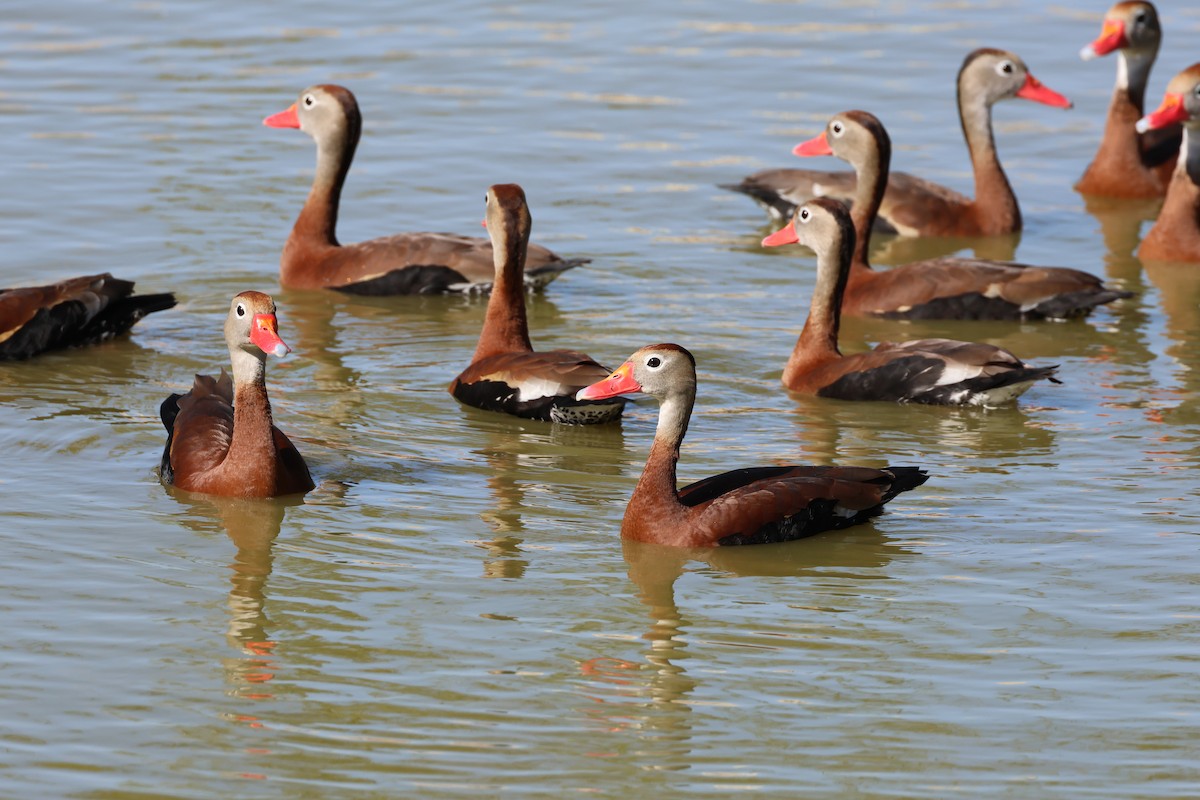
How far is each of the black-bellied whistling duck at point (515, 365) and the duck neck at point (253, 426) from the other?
190 centimetres

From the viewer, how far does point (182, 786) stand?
22.5 ft

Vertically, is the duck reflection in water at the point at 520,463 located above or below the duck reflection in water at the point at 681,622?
above

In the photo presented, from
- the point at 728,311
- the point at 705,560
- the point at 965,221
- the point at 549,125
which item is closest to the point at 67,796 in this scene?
the point at 705,560

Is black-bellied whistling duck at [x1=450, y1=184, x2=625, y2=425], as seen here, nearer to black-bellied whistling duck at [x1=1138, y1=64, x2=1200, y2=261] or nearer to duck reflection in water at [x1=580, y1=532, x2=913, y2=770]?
duck reflection in water at [x1=580, y1=532, x2=913, y2=770]

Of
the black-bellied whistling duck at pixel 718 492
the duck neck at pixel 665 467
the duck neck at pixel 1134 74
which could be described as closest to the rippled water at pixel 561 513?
the black-bellied whistling duck at pixel 718 492

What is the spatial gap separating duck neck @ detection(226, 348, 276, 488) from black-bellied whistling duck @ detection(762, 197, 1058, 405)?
371 cm

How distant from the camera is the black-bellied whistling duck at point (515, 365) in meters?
11.2

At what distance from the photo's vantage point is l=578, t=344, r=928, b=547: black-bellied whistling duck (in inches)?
367

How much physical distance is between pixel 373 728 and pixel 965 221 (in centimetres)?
1013

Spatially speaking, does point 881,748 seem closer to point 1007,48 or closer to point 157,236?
point 157,236

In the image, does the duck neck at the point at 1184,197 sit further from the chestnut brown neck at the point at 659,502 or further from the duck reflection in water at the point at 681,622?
the chestnut brown neck at the point at 659,502

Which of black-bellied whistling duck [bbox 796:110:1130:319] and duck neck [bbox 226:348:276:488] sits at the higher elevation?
black-bellied whistling duck [bbox 796:110:1130:319]

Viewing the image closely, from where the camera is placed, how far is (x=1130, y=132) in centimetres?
1758

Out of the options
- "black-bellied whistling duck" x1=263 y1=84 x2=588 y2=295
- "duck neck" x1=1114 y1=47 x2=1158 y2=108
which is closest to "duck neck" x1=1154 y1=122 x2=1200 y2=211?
"duck neck" x1=1114 y1=47 x2=1158 y2=108
